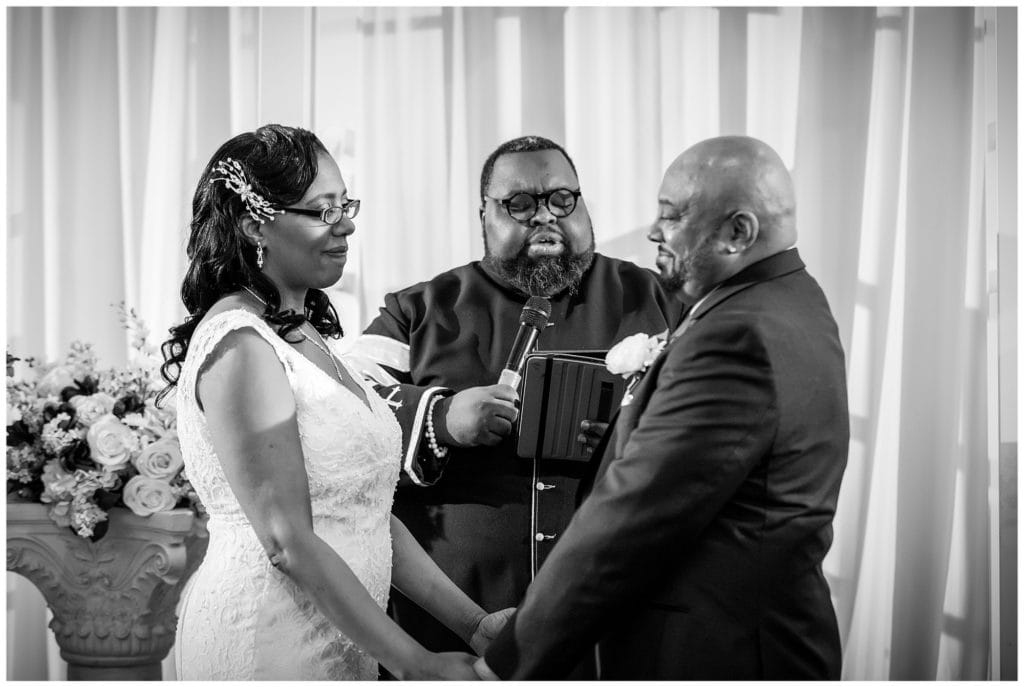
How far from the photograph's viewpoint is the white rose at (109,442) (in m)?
3.13

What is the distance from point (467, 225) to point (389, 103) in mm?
560

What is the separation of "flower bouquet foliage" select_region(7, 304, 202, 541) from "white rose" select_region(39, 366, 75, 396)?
0.04 m

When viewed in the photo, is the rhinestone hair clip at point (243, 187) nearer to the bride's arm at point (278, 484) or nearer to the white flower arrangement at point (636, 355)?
the bride's arm at point (278, 484)

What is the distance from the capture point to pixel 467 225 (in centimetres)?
432

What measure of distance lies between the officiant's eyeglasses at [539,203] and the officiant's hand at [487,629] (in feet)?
3.99

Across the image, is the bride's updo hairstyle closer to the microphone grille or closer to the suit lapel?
the microphone grille

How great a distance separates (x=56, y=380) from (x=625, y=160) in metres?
2.18

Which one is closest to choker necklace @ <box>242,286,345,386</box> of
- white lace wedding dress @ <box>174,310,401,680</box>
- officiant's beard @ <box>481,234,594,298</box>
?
white lace wedding dress @ <box>174,310,401,680</box>

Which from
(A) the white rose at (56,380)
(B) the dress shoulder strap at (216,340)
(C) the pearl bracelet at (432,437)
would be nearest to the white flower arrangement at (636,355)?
(B) the dress shoulder strap at (216,340)

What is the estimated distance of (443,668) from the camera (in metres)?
2.21

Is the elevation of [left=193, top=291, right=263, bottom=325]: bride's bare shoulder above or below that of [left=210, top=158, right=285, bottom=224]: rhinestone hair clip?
below

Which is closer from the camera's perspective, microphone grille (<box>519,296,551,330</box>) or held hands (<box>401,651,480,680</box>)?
held hands (<box>401,651,480,680</box>)

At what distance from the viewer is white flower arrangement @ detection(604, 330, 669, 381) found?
2.13 metres

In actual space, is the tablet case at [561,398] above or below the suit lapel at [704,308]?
below
